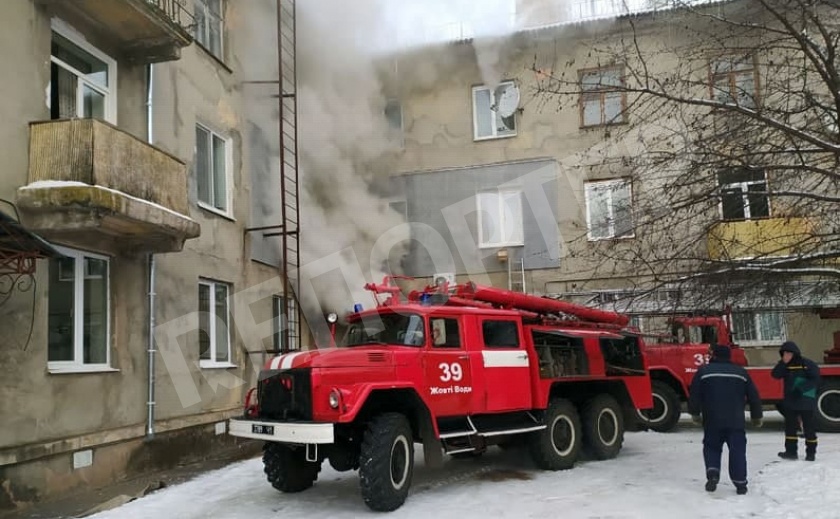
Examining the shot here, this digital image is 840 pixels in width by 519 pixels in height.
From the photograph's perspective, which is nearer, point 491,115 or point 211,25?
point 211,25

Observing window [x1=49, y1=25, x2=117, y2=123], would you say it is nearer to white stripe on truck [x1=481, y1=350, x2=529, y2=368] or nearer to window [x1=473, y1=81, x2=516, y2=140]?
white stripe on truck [x1=481, y1=350, x2=529, y2=368]

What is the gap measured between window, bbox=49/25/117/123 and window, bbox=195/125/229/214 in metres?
2.14

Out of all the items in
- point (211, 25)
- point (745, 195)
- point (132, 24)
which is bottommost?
point (745, 195)

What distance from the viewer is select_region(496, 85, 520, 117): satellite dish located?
17.3m

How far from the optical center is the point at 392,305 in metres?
8.12

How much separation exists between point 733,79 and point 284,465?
738cm

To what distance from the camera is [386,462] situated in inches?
259

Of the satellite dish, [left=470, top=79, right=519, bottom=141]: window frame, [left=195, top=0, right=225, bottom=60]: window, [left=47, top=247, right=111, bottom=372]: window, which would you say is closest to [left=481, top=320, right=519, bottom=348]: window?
[left=47, top=247, right=111, bottom=372]: window

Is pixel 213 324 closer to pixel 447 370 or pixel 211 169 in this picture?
pixel 211 169

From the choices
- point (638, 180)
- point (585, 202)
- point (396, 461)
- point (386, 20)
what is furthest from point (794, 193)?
point (386, 20)

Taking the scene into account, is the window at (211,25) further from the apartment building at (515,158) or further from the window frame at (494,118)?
the window frame at (494,118)

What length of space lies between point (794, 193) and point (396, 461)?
5.69m

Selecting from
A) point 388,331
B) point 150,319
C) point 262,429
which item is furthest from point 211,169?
point 262,429

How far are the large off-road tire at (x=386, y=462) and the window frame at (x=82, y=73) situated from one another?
553 cm
